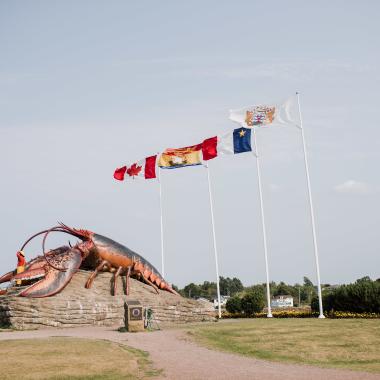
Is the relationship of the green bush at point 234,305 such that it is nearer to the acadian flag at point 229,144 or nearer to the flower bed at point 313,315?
the flower bed at point 313,315

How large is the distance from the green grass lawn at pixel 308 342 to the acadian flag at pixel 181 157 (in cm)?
1574

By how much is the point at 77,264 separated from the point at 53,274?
163cm

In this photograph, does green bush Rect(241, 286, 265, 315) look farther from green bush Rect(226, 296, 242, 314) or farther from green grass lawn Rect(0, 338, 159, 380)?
green grass lawn Rect(0, 338, 159, 380)

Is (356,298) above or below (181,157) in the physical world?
below

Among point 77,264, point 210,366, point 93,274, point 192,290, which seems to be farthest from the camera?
point 192,290

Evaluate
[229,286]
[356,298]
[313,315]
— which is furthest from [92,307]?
[229,286]

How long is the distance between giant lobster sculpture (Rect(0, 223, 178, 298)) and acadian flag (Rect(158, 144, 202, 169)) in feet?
27.6

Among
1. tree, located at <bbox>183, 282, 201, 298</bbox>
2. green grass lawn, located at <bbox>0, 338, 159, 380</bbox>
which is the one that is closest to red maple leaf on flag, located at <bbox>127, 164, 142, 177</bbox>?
green grass lawn, located at <bbox>0, 338, 159, 380</bbox>

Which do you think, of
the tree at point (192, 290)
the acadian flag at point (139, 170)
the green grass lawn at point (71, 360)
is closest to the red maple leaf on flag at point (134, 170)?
the acadian flag at point (139, 170)

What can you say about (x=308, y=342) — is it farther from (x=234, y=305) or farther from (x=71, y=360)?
(x=234, y=305)

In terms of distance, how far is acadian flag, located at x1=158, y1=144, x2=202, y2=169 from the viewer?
1441 inches

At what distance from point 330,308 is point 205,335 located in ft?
46.7

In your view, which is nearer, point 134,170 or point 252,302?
A: point 252,302

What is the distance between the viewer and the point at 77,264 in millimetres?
27875
